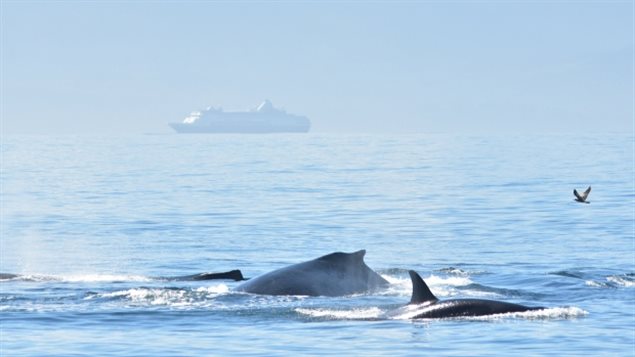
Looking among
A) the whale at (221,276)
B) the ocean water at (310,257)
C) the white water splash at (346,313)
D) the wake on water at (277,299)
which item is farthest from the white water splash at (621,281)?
the whale at (221,276)

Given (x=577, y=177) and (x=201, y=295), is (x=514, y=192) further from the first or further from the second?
(x=201, y=295)

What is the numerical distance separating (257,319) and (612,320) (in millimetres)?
4873

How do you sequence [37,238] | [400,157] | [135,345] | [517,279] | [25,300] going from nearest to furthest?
[135,345] < [25,300] < [517,279] < [37,238] < [400,157]

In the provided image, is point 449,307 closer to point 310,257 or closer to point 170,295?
point 170,295

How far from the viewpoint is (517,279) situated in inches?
1083

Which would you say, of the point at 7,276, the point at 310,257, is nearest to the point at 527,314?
the point at 7,276

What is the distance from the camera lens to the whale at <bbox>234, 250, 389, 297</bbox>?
24.2 metres

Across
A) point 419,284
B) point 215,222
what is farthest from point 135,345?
point 215,222

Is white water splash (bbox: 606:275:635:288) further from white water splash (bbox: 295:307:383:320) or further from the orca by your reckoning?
the orca

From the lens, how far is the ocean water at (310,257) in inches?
791

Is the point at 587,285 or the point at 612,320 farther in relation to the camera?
the point at 587,285

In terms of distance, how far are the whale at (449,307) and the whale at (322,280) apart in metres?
2.73

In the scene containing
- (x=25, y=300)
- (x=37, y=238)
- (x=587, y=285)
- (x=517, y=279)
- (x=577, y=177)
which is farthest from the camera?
(x=577, y=177)

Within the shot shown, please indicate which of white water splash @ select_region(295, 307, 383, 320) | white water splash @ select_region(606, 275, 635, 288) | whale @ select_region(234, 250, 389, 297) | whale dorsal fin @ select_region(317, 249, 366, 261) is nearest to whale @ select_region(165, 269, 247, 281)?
whale @ select_region(234, 250, 389, 297)
